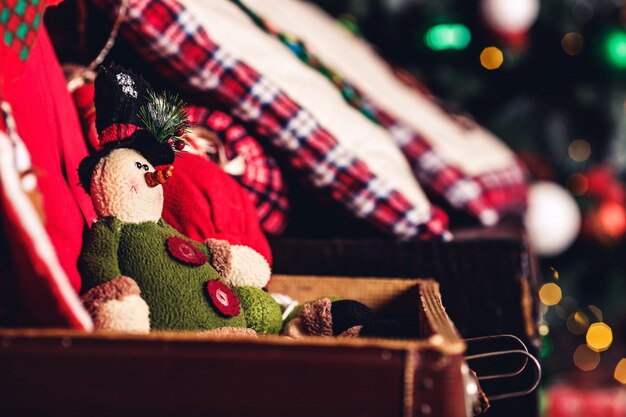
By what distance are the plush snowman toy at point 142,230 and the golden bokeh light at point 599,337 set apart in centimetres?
161

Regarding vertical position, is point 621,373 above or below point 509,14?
below

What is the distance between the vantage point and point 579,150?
234cm

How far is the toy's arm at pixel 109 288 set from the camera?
2.18 feet

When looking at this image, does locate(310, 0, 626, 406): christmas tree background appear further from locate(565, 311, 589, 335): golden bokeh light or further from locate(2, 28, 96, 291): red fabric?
locate(2, 28, 96, 291): red fabric

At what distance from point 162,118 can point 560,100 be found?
179 cm

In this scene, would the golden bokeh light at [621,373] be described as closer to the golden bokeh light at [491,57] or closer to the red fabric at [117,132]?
the golden bokeh light at [491,57]

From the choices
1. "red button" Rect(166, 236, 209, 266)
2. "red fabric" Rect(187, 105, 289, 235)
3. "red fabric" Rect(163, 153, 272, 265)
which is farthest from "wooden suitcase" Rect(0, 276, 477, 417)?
"red fabric" Rect(187, 105, 289, 235)

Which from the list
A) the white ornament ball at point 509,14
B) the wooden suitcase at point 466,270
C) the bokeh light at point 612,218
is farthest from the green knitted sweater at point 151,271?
the bokeh light at point 612,218

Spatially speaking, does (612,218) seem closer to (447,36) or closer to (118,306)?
(447,36)

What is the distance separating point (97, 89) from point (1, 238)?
184 millimetres

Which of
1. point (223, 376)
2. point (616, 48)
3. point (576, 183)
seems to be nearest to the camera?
point (223, 376)

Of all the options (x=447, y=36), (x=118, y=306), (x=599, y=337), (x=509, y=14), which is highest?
(x=509, y=14)

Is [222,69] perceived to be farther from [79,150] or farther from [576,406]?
[576,406]

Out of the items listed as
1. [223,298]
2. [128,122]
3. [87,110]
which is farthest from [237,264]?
[87,110]
